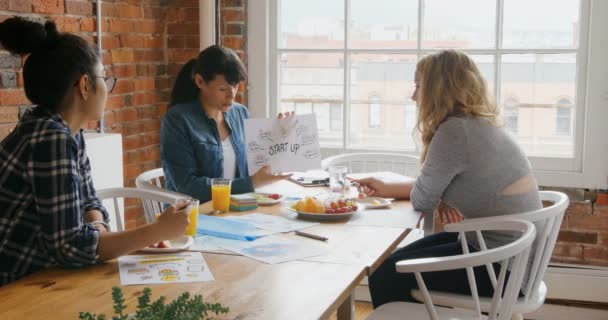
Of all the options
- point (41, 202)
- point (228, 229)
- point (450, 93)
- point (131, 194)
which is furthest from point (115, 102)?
point (41, 202)

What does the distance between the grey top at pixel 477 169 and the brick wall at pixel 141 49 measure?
1.64 metres

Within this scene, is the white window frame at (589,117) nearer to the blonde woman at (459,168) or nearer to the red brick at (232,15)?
the red brick at (232,15)

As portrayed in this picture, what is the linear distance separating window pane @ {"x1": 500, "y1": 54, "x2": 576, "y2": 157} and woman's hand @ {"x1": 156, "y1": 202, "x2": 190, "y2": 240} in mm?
2260

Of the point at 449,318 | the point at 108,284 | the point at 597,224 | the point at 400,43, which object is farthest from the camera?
the point at 400,43

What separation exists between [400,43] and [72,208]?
240 centimetres

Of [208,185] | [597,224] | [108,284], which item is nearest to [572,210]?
[597,224]

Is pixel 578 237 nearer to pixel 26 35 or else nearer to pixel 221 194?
pixel 221 194

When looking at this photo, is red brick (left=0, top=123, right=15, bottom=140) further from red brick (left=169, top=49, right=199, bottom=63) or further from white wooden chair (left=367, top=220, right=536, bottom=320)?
white wooden chair (left=367, top=220, right=536, bottom=320)

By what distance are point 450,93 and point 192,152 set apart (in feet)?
3.35

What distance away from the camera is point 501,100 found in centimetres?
373

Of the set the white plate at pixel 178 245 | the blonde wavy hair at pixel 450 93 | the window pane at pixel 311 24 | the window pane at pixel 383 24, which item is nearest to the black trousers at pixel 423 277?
the blonde wavy hair at pixel 450 93

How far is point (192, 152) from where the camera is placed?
2.98m

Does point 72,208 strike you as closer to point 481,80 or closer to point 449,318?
point 449,318

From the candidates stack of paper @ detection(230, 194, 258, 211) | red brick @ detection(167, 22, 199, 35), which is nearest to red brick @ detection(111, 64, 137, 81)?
red brick @ detection(167, 22, 199, 35)
